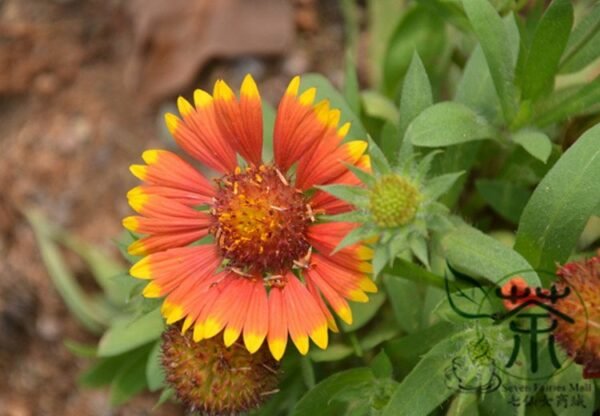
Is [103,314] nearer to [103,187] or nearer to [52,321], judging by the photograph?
[52,321]

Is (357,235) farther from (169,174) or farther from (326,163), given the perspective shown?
(169,174)

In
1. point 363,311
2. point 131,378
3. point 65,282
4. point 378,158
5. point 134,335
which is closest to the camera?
point 378,158

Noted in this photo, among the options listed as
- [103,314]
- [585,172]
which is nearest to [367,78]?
[103,314]

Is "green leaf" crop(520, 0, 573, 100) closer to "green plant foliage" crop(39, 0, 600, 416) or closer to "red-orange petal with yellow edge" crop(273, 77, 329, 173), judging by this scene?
"green plant foliage" crop(39, 0, 600, 416)

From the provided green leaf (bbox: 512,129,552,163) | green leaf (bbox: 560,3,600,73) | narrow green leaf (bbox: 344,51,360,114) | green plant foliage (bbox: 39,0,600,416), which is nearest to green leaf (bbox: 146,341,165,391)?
green plant foliage (bbox: 39,0,600,416)

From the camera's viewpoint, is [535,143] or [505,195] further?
[505,195]

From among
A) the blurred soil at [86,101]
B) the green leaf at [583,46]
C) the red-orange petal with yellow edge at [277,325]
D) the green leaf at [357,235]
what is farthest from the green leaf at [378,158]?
the blurred soil at [86,101]

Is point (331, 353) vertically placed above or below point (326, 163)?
below

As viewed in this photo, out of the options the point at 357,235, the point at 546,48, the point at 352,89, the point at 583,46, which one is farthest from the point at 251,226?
the point at 583,46
